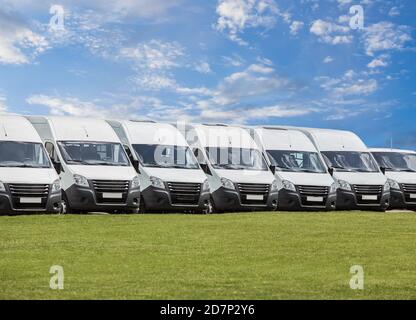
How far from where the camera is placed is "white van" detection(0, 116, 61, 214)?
20891 mm

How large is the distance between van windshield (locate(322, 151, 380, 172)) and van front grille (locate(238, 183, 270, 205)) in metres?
3.92

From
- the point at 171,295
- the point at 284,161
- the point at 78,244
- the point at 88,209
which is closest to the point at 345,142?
the point at 284,161

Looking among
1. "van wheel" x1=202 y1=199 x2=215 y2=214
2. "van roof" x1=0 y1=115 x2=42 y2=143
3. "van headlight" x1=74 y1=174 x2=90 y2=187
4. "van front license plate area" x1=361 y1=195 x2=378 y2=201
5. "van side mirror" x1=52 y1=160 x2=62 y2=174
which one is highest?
"van roof" x1=0 y1=115 x2=42 y2=143

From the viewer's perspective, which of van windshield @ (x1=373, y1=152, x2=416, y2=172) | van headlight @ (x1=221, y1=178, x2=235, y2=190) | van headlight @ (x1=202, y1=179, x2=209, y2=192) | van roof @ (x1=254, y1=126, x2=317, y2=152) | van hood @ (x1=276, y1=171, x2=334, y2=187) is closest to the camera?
van headlight @ (x1=202, y1=179, x2=209, y2=192)

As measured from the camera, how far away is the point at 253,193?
23672 millimetres

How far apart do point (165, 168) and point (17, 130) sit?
440 cm

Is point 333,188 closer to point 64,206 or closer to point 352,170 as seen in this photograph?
point 352,170

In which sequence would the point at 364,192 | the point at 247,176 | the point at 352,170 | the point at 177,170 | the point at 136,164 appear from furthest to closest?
the point at 352,170 → the point at 364,192 → the point at 247,176 → the point at 177,170 → the point at 136,164

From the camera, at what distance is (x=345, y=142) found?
27969mm

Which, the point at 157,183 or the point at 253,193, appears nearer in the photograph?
the point at 157,183

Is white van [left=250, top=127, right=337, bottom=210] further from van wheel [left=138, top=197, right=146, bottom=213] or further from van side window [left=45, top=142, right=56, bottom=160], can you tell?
van side window [left=45, top=142, right=56, bottom=160]

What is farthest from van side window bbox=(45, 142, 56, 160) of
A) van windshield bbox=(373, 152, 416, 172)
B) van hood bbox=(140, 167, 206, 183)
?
van windshield bbox=(373, 152, 416, 172)

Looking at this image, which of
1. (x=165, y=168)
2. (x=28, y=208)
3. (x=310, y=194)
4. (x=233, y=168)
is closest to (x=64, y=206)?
(x=28, y=208)

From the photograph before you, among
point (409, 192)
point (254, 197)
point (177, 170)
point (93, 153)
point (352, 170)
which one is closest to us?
point (93, 153)
